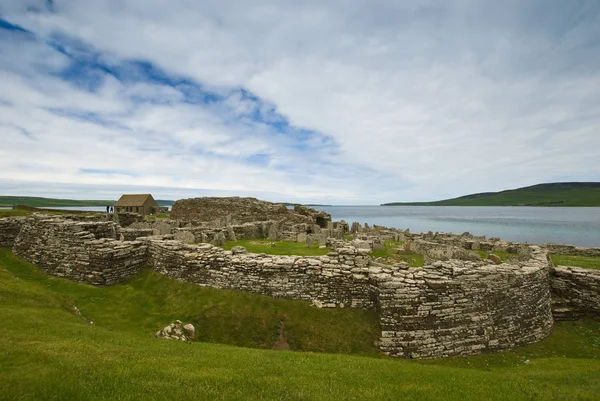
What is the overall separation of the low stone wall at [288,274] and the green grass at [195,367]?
2.91 ft

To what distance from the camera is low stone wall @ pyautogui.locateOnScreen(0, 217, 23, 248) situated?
17438mm

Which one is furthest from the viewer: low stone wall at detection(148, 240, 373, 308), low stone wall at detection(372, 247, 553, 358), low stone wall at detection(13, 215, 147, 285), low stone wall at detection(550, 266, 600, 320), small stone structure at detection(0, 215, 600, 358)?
low stone wall at detection(13, 215, 147, 285)

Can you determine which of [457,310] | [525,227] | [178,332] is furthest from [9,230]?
[525,227]

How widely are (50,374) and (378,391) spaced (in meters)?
6.52

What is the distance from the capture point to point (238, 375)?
641 cm

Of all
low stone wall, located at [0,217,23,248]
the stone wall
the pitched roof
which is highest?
the pitched roof

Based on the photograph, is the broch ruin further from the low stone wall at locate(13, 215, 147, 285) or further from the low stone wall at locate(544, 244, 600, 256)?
the low stone wall at locate(544, 244, 600, 256)

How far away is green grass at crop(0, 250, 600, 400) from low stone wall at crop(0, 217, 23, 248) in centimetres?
879

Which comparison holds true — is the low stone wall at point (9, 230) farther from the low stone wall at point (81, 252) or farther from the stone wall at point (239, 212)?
the stone wall at point (239, 212)

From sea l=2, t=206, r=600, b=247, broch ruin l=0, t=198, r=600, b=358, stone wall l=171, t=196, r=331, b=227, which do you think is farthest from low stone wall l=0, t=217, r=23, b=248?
sea l=2, t=206, r=600, b=247

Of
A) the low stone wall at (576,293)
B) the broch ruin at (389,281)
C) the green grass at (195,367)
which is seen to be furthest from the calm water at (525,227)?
the green grass at (195,367)

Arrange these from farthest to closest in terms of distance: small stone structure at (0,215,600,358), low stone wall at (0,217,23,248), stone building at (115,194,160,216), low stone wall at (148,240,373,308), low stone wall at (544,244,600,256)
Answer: stone building at (115,194,160,216)
low stone wall at (544,244,600,256)
low stone wall at (0,217,23,248)
low stone wall at (148,240,373,308)
small stone structure at (0,215,600,358)

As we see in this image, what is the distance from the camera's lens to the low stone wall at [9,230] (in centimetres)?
1744

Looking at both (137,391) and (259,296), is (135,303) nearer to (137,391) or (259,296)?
(259,296)
